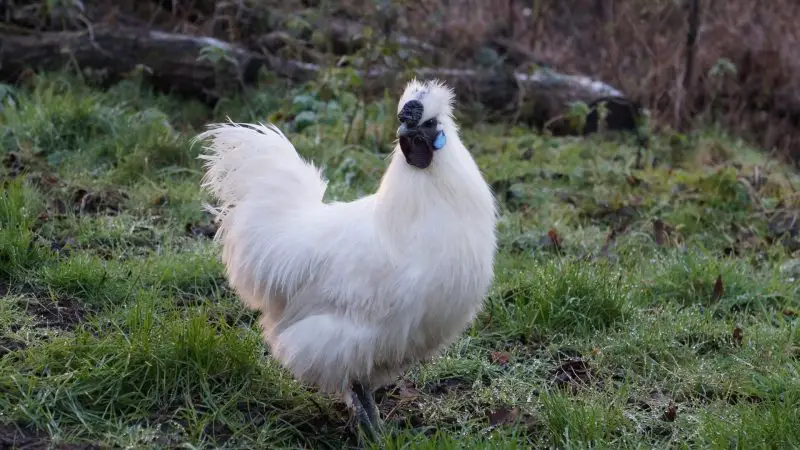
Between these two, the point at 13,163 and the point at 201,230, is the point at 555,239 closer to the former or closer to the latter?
the point at 201,230

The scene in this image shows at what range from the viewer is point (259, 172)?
398 cm

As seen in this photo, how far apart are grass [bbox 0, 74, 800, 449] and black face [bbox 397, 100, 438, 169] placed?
1.10m

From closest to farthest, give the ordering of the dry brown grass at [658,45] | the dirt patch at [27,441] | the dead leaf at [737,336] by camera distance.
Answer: the dirt patch at [27,441] → the dead leaf at [737,336] → the dry brown grass at [658,45]

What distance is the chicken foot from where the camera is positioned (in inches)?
148

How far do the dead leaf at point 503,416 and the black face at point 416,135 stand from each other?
1226 mm

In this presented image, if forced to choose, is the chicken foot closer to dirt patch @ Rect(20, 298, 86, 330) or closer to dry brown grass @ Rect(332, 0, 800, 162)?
dirt patch @ Rect(20, 298, 86, 330)

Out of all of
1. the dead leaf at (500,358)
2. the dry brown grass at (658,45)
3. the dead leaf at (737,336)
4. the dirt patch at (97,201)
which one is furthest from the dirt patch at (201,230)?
the dry brown grass at (658,45)

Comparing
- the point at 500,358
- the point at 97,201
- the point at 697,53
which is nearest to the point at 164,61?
the point at 97,201

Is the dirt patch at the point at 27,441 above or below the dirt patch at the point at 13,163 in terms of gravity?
below

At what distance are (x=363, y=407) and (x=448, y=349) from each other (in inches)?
35.3

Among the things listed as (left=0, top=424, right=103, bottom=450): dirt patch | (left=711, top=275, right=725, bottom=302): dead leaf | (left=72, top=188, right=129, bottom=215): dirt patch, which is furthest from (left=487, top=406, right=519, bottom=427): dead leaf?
(left=72, top=188, right=129, bottom=215): dirt patch

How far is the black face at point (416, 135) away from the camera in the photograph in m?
3.45

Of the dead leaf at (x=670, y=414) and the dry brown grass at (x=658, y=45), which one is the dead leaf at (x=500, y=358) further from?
the dry brown grass at (x=658, y=45)

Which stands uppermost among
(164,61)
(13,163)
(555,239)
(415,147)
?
(415,147)
